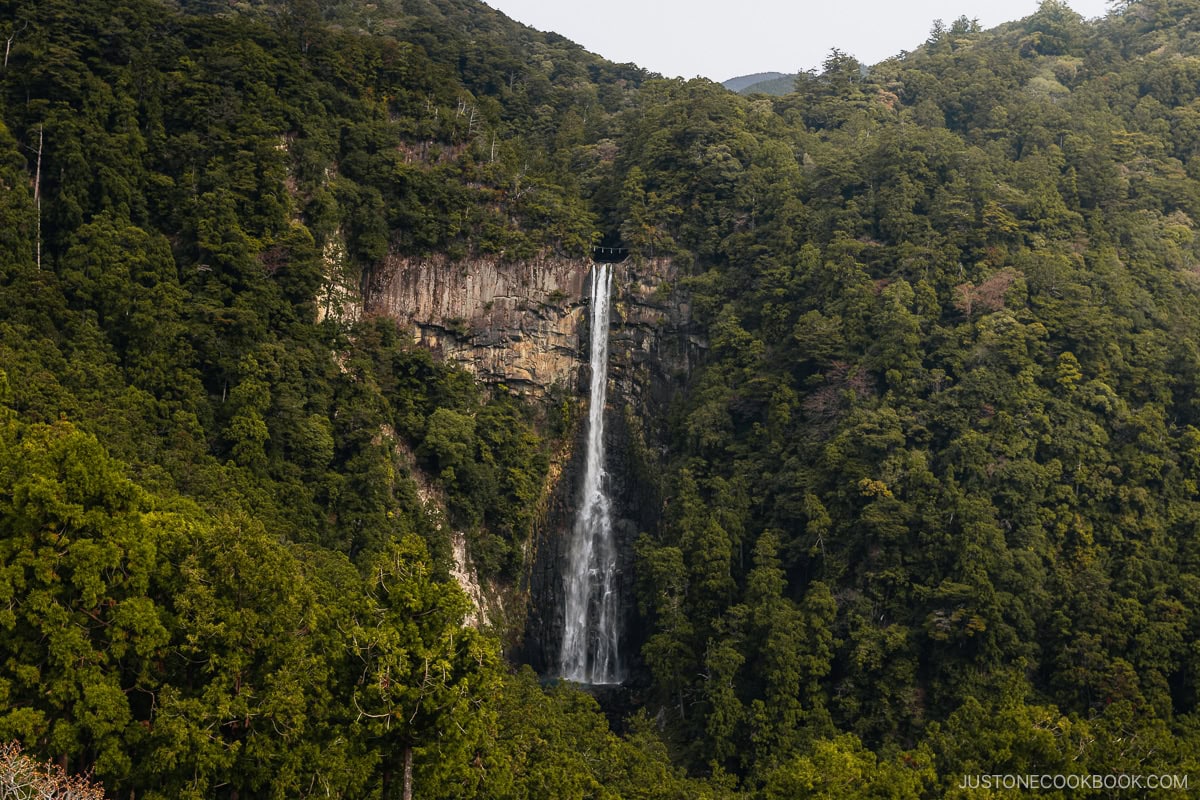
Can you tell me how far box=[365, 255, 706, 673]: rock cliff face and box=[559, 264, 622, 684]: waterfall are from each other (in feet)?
1.22

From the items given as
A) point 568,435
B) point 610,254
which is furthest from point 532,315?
point 568,435

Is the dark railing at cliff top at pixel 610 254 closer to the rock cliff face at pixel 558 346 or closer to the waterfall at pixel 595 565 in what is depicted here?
the rock cliff face at pixel 558 346


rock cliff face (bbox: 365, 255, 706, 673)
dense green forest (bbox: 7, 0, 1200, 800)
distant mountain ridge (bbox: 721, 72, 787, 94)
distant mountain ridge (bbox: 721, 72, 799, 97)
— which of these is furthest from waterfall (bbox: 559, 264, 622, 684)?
distant mountain ridge (bbox: 721, 72, 787, 94)

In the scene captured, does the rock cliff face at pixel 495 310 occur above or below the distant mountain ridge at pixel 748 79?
below

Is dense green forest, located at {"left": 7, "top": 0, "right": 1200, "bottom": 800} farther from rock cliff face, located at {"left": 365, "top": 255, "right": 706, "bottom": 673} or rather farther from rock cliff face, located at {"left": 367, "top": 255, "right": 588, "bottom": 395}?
rock cliff face, located at {"left": 365, "top": 255, "right": 706, "bottom": 673}

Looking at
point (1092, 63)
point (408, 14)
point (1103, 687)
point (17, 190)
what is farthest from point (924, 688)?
point (408, 14)

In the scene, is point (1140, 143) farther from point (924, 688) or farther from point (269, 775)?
point (269, 775)

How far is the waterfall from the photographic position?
41.6 m

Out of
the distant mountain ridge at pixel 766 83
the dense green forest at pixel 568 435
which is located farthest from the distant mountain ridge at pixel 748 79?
the dense green forest at pixel 568 435

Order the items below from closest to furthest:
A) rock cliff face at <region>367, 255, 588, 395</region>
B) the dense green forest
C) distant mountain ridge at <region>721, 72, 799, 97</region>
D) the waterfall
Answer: the dense green forest → the waterfall → rock cliff face at <region>367, 255, 588, 395</region> → distant mountain ridge at <region>721, 72, 799, 97</region>

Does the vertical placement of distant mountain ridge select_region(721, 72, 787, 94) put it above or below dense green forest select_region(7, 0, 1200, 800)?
above

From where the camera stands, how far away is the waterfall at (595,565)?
137 feet

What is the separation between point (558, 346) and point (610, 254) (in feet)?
Answer: 16.9

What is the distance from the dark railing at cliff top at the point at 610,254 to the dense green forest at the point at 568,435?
945mm
